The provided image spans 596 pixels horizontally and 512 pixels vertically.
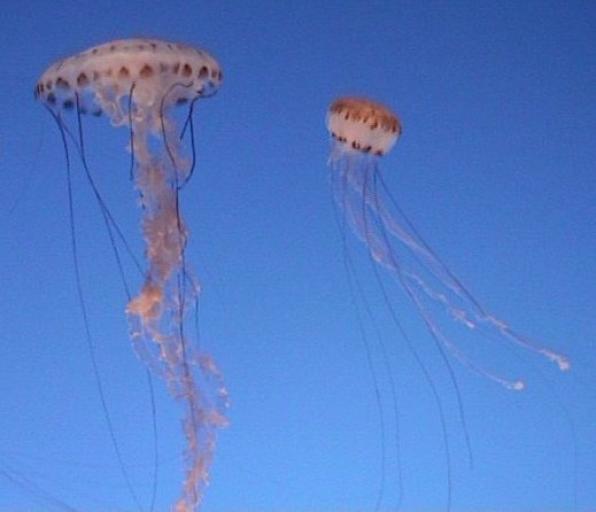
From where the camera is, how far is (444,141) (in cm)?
633

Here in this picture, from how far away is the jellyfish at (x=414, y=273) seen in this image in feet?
20.2

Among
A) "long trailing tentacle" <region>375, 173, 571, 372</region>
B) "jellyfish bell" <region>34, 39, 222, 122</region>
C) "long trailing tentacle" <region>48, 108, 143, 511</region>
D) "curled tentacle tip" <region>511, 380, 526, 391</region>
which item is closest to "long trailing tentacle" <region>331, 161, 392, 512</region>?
"long trailing tentacle" <region>375, 173, 571, 372</region>

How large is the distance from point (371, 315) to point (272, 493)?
3.53 ft

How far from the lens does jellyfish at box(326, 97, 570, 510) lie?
6172 mm

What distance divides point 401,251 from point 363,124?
0.95m

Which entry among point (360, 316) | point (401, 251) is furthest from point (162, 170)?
point (401, 251)

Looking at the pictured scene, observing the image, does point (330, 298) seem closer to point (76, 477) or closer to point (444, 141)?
point (444, 141)

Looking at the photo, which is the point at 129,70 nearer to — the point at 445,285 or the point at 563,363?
the point at 445,285

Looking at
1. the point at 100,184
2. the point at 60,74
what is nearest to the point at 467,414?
the point at 100,184

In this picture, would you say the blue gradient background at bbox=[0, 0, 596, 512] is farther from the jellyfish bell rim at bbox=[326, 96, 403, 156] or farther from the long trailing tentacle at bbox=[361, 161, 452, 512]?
the jellyfish bell rim at bbox=[326, 96, 403, 156]

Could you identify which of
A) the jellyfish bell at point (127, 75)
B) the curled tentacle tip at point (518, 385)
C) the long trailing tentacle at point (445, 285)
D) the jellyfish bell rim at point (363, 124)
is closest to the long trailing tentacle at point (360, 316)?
the long trailing tentacle at point (445, 285)

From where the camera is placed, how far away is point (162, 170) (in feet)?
19.2

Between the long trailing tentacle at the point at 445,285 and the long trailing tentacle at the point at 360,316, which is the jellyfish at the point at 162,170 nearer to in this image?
the long trailing tentacle at the point at 360,316

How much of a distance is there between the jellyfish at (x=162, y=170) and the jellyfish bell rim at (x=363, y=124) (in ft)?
2.09
